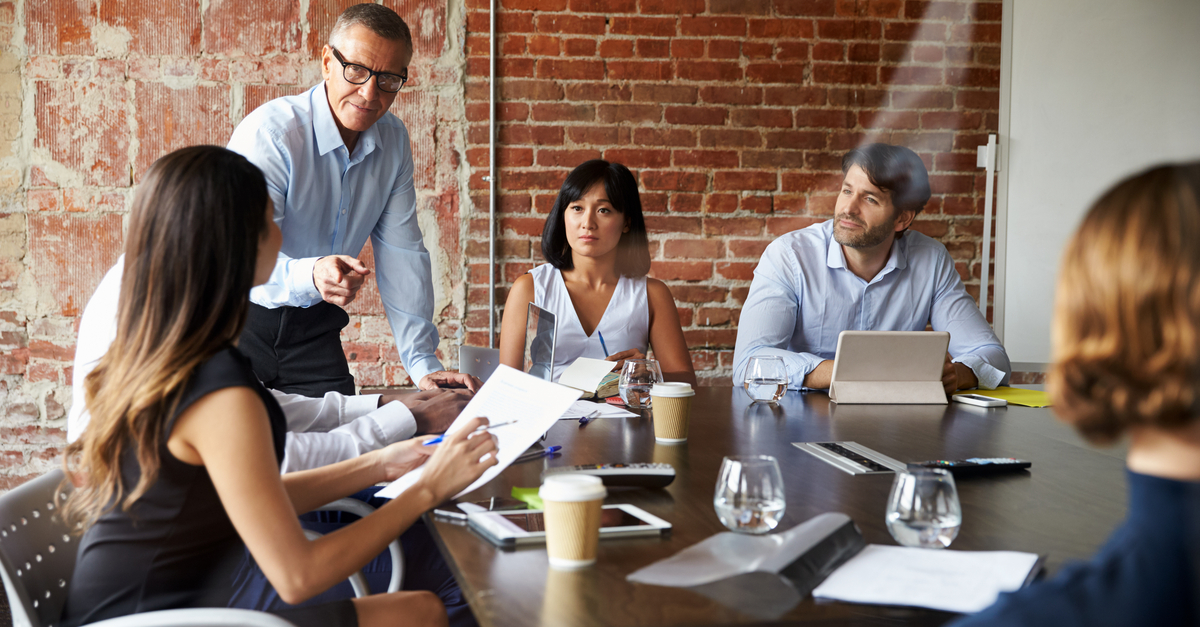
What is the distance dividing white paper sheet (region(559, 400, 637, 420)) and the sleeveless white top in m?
0.74

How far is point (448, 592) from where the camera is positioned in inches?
77.2

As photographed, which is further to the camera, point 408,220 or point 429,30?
point 429,30

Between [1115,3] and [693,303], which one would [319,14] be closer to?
[693,303]

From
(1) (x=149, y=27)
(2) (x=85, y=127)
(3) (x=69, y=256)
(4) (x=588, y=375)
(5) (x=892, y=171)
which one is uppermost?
(1) (x=149, y=27)

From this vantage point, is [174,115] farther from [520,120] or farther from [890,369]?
[890,369]

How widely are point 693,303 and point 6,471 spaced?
2628mm

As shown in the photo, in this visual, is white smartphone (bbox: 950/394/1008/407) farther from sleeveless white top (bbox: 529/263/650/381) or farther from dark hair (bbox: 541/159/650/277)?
dark hair (bbox: 541/159/650/277)

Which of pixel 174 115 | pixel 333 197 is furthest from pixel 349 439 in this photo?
pixel 174 115

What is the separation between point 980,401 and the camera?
2.08 metres

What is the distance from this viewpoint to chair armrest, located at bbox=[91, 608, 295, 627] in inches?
36.3

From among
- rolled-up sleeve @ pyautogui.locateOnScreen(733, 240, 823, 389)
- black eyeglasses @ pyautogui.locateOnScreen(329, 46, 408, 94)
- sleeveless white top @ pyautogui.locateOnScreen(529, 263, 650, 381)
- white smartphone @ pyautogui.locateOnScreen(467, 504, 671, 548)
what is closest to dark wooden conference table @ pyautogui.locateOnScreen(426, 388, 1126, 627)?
white smartphone @ pyautogui.locateOnScreen(467, 504, 671, 548)

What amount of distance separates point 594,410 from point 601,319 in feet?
3.02

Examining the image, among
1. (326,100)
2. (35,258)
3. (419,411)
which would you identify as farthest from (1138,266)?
(35,258)

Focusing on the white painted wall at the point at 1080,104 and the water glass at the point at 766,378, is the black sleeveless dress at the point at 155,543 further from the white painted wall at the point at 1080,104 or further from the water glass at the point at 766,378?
the white painted wall at the point at 1080,104
